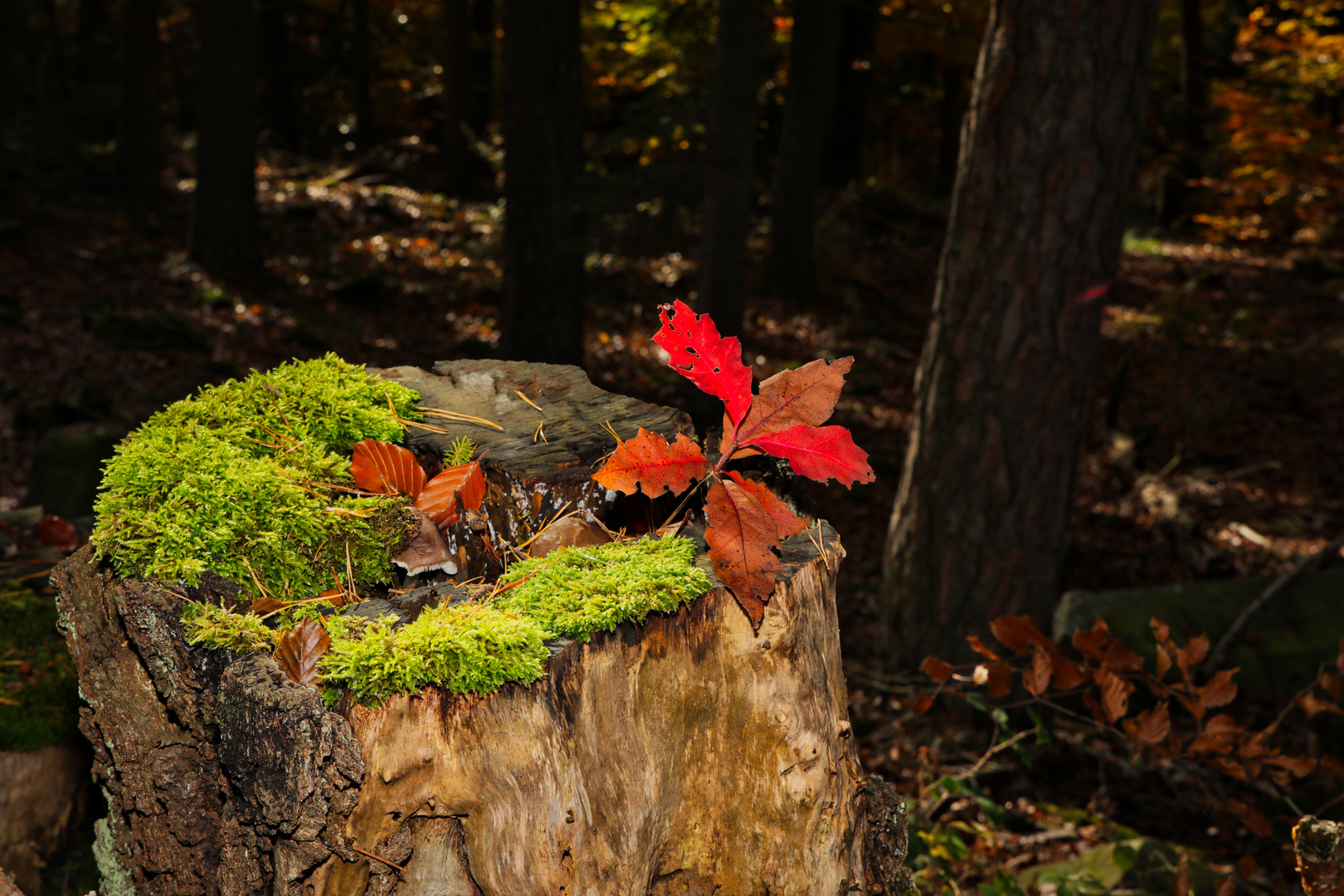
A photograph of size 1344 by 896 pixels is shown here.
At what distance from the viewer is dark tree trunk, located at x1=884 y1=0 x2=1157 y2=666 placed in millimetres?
3535

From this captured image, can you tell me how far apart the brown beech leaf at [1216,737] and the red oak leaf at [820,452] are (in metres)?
1.57

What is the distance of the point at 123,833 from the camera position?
5.17 feet

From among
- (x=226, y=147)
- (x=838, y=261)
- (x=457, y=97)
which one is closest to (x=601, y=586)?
(x=226, y=147)

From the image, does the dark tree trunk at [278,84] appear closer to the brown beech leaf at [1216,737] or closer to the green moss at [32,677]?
the green moss at [32,677]

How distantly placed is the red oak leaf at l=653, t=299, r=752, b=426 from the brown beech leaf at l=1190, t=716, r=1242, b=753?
5.94 ft

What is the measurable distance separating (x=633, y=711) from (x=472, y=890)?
0.38m

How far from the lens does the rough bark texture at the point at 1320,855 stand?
1639mm

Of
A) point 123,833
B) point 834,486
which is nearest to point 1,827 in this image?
point 123,833

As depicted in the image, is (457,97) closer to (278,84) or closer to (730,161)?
(278,84)

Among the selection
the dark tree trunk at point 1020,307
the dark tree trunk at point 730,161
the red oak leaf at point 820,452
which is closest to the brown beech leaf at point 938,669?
the red oak leaf at point 820,452

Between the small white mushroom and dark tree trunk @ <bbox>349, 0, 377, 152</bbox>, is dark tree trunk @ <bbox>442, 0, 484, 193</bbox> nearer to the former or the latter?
dark tree trunk @ <bbox>349, 0, 377, 152</bbox>

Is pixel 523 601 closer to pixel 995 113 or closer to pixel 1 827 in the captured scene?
pixel 1 827

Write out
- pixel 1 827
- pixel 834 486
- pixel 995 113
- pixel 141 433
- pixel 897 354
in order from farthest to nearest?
pixel 897 354 → pixel 834 486 → pixel 995 113 → pixel 1 827 → pixel 141 433

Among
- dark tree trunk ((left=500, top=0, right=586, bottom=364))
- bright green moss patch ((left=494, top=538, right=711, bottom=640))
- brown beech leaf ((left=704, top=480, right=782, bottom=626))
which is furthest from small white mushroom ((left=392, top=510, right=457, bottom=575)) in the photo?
dark tree trunk ((left=500, top=0, right=586, bottom=364))
